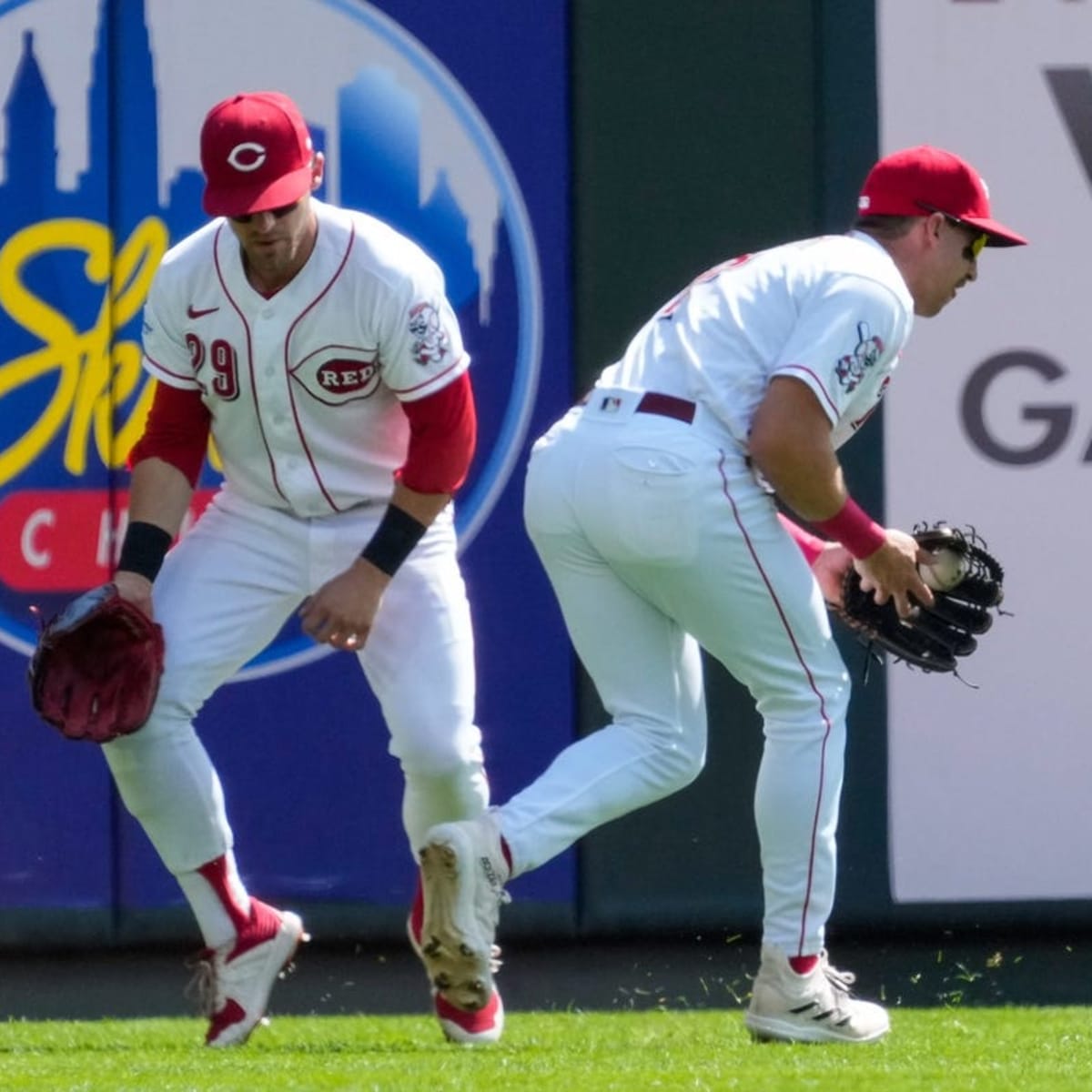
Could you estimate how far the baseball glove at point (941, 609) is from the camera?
4.46 meters

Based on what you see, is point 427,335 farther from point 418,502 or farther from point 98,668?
point 98,668

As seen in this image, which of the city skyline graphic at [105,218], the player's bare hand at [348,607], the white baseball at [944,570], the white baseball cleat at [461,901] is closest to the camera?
the white baseball cleat at [461,901]

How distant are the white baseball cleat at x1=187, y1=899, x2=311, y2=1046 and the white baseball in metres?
1.32

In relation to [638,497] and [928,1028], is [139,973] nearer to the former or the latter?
[928,1028]

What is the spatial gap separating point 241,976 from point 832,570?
50.5 inches

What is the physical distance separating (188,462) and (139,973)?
70.1 inches

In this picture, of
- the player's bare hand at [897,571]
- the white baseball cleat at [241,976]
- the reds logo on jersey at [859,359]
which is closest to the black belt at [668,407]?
the reds logo on jersey at [859,359]

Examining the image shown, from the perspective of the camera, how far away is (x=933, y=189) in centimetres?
425

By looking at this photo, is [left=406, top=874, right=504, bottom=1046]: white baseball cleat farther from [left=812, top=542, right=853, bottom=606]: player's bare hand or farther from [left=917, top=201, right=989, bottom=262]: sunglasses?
[left=917, top=201, right=989, bottom=262]: sunglasses

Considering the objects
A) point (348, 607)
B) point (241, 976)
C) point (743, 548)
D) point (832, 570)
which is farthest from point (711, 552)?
point (241, 976)

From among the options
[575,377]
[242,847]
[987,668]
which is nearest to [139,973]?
[242,847]

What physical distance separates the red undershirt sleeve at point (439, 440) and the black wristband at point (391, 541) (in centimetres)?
6

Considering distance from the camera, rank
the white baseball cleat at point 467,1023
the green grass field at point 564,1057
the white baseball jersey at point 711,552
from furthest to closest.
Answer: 1. the white baseball cleat at point 467,1023
2. the white baseball jersey at point 711,552
3. the green grass field at point 564,1057

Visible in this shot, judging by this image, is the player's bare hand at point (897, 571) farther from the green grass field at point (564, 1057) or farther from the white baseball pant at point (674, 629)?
the green grass field at point (564, 1057)
